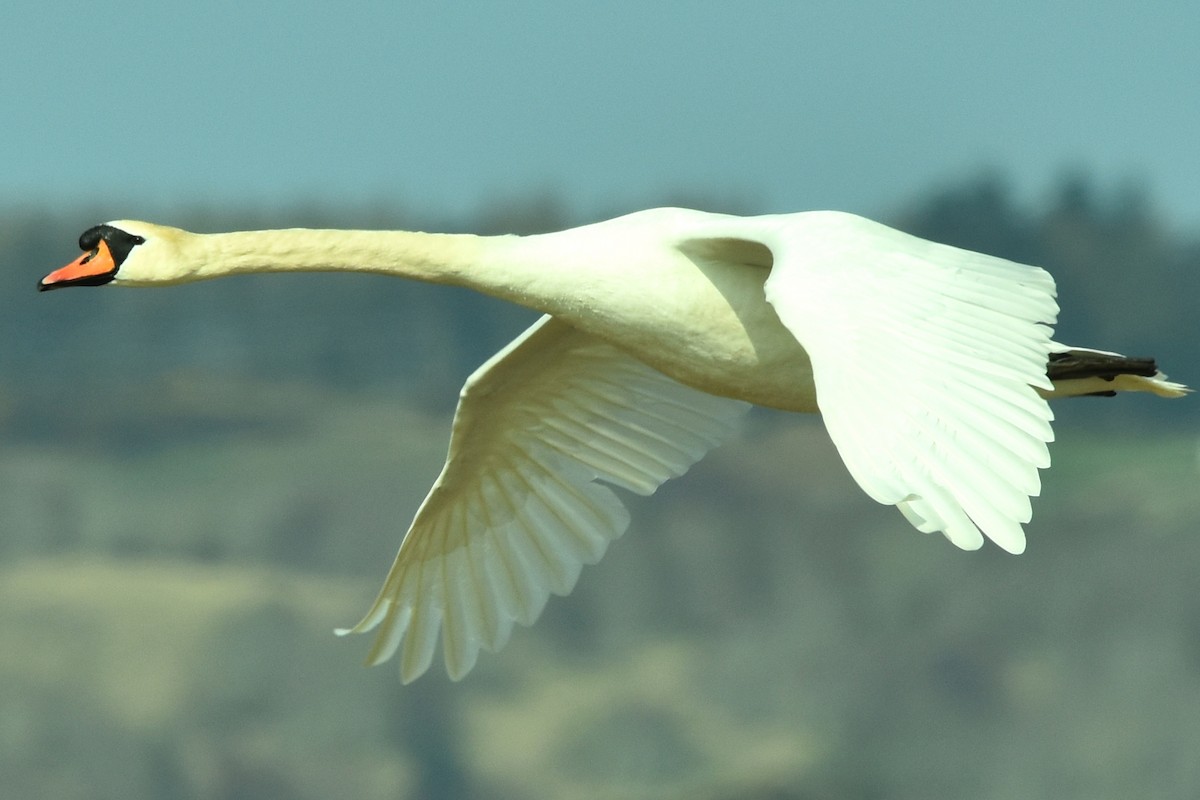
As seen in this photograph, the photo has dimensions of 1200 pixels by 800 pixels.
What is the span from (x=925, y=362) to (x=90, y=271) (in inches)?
113

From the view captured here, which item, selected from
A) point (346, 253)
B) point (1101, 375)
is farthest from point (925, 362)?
point (346, 253)

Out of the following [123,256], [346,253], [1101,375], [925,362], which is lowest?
[1101,375]

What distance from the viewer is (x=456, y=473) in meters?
7.50

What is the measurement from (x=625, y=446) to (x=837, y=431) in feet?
10.3

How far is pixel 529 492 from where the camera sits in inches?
302

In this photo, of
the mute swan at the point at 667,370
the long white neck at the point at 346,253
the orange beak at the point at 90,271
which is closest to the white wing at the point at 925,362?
the mute swan at the point at 667,370

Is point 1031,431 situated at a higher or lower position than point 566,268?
higher

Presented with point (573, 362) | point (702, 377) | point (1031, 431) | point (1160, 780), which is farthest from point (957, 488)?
point (1160, 780)

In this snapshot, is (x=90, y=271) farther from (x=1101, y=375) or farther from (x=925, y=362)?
(x=1101, y=375)

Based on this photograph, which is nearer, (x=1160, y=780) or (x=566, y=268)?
(x=566, y=268)

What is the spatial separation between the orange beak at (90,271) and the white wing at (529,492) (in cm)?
152

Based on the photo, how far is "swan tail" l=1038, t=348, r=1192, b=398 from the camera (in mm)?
6371

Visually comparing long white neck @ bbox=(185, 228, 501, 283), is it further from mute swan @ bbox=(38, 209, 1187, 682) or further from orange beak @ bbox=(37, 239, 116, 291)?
orange beak @ bbox=(37, 239, 116, 291)

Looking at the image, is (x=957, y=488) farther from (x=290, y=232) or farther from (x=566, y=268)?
(x=290, y=232)
